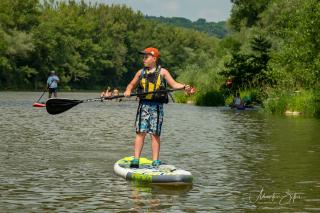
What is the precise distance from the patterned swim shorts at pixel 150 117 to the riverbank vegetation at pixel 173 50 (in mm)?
22876

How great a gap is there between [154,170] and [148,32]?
169 metres

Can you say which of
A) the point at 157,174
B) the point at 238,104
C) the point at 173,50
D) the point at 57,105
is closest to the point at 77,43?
the point at 173,50

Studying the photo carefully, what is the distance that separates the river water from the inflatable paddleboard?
0.58 ft

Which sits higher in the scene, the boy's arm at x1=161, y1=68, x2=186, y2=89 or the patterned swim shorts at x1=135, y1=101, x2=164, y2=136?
the boy's arm at x1=161, y1=68, x2=186, y2=89

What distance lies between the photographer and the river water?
400 inches

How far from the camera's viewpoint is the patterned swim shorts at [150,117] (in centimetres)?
1284

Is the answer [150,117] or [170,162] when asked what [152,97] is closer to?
[150,117]

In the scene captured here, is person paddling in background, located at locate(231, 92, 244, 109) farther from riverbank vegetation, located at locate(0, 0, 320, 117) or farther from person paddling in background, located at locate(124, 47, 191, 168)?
person paddling in background, located at locate(124, 47, 191, 168)

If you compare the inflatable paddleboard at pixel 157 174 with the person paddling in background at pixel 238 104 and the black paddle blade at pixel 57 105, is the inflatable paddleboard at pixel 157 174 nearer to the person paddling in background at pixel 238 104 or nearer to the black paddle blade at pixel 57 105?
the black paddle blade at pixel 57 105

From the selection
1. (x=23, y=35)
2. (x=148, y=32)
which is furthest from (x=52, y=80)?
(x=148, y=32)

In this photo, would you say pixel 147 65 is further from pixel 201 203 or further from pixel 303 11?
pixel 303 11

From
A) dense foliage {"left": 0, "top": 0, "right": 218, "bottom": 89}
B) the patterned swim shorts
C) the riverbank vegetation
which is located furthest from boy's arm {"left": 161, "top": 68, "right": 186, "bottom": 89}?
dense foliage {"left": 0, "top": 0, "right": 218, "bottom": 89}

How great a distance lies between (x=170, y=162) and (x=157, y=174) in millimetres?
A: 3376

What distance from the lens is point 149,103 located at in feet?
42.2
